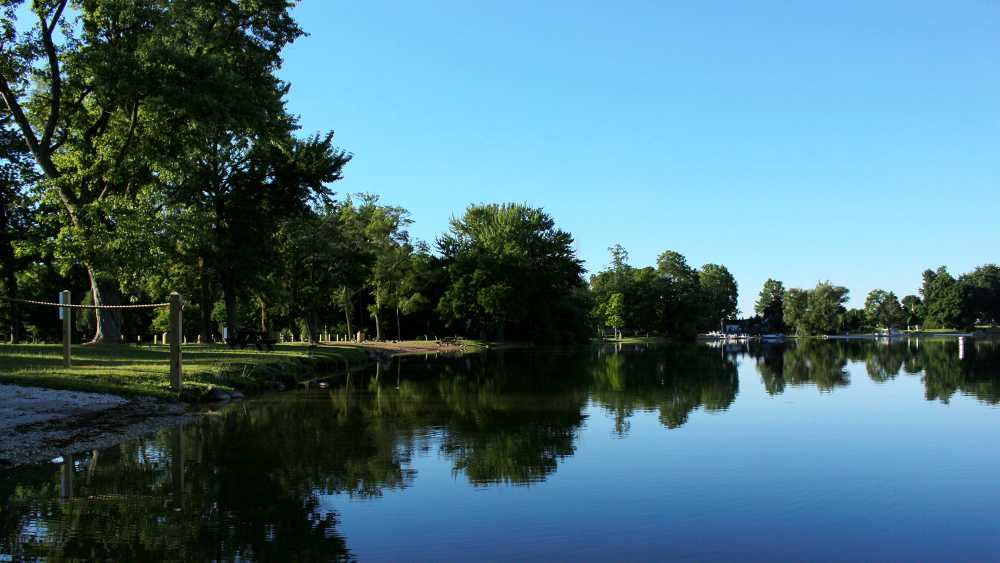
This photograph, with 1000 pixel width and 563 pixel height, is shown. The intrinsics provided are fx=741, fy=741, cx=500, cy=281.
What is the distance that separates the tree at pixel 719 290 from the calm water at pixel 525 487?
126831 millimetres

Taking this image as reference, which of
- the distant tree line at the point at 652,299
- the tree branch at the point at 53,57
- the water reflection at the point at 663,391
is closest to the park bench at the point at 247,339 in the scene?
the tree branch at the point at 53,57

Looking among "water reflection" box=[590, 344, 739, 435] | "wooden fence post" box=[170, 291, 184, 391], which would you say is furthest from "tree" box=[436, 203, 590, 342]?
"wooden fence post" box=[170, 291, 184, 391]

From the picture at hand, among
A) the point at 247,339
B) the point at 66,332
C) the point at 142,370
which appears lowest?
the point at 142,370

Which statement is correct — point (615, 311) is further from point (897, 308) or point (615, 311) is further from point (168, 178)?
point (168, 178)

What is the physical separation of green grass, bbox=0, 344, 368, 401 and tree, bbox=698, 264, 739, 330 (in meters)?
120

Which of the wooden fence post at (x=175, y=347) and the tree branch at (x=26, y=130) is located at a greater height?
the tree branch at (x=26, y=130)

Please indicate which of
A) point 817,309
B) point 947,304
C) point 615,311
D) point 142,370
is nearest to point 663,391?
point 142,370

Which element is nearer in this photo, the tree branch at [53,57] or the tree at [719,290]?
the tree branch at [53,57]

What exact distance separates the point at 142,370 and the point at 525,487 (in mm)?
14141

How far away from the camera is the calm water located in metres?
7.81

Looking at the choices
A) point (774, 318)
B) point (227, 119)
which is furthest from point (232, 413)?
point (774, 318)

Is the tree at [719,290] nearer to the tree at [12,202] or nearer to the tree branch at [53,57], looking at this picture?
the tree at [12,202]

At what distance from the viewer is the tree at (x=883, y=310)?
15650cm

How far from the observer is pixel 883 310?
157625 mm
